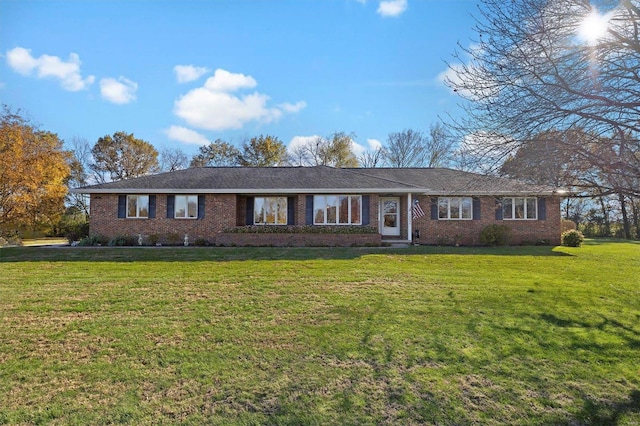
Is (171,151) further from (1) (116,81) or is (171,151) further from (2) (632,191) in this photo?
(2) (632,191)

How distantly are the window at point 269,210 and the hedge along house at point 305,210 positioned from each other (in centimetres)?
5

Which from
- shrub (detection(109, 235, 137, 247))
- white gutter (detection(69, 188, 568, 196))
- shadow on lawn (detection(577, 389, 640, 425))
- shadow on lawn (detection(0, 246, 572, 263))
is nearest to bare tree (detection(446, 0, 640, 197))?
shadow on lawn (detection(577, 389, 640, 425))

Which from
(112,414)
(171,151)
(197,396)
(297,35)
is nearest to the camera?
(112,414)

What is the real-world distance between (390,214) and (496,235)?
17.2 ft

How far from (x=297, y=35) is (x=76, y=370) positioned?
34.3 ft

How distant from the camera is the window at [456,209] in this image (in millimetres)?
17406

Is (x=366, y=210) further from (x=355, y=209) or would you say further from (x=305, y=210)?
(x=305, y=210)

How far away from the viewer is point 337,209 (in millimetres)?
16844

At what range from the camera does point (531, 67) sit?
468 centimetres

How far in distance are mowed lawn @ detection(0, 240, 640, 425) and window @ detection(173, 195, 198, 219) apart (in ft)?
27.5

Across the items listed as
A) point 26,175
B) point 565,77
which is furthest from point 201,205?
point 565,77

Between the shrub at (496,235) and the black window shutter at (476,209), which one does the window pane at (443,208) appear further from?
the shrub at (496,235)

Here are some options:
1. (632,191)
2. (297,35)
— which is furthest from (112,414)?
(297,35)

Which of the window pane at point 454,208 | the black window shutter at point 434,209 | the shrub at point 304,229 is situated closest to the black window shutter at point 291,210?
the shrub at point 304,229
